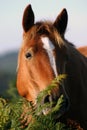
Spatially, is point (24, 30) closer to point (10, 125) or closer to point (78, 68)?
point (78, 68)

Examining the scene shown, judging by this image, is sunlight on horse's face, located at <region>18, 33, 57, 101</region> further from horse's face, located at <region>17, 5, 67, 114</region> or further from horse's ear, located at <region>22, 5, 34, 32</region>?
horse's ear, located at <region>22, 5, 34, 32</region>

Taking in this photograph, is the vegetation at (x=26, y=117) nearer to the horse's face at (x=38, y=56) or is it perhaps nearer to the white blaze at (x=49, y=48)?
the horse's face at (x=38, y=56)

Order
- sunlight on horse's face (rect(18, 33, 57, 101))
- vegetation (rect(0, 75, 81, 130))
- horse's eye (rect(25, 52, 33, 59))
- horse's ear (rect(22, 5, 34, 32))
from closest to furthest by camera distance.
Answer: vegetation (rect(0, 75, 81, 130))
sunlight on horse's face (rect(18, 33, 57, 101))
horse's eye (rect(25, 52, 33, 59))
horse's ear (rect(22, 5, 34, 32))

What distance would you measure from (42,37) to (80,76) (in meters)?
0.87

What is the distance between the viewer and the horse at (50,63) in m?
5.96

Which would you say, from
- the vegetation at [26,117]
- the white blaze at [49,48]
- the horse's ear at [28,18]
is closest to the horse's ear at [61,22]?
the horse's ear at [28,18]

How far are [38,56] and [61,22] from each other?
95 centimetres

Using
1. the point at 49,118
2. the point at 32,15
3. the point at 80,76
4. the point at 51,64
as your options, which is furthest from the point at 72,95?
the point at 49,118

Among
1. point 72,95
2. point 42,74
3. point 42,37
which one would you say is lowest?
point 72,95

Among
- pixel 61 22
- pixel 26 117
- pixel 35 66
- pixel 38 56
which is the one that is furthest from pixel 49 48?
pixel 26 117

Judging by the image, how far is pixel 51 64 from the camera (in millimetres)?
5883

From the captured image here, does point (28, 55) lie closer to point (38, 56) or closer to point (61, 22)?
point (38, 56)

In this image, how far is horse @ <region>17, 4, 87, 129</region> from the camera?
5.96 metres

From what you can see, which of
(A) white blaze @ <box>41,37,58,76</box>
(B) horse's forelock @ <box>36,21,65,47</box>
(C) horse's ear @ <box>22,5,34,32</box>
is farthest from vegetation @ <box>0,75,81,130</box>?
(C) horse's ear @ <box>22,5,34,32</box>
